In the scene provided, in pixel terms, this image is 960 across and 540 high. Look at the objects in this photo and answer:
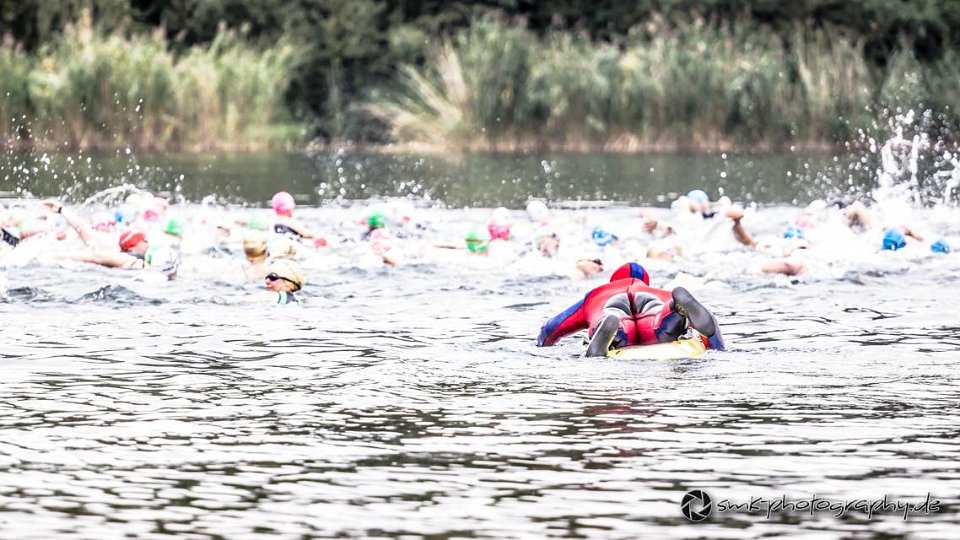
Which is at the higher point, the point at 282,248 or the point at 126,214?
the point at 126,214

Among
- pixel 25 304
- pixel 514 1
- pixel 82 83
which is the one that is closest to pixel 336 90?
pixel 514 1

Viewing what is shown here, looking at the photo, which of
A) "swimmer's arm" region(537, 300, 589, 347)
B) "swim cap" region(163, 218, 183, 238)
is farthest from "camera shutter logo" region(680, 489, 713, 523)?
"swim cap" region(163, 218, 183, 238)

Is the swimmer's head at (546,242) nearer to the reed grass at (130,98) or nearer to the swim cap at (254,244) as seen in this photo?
the swim cap at (254,244)

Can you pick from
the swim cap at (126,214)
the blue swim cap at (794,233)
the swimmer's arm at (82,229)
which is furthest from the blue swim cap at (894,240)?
the swim cap at (126,214)

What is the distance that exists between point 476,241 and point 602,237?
143 centimetres

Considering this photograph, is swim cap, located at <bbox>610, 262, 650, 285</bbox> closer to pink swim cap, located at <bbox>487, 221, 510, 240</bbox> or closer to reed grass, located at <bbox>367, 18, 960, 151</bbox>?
pink swim cap, located at <bbox>487, 221, 510, 240</bbox>

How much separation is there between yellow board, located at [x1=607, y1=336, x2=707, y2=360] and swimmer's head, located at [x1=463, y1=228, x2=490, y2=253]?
21.2ft

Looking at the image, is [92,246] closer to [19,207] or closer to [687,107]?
[19,207]

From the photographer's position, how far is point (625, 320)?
11.4 meters

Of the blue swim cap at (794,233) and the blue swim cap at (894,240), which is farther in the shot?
the blue swim cap at (794,233)

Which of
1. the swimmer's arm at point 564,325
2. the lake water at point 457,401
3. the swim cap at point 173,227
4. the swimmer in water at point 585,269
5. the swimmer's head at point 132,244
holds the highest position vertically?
the swim cap at point 173,227

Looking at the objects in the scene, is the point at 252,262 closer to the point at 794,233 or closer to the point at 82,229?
the point at 82,229

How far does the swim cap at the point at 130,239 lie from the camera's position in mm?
17000

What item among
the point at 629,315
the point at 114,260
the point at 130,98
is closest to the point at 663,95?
the point at 130,98
